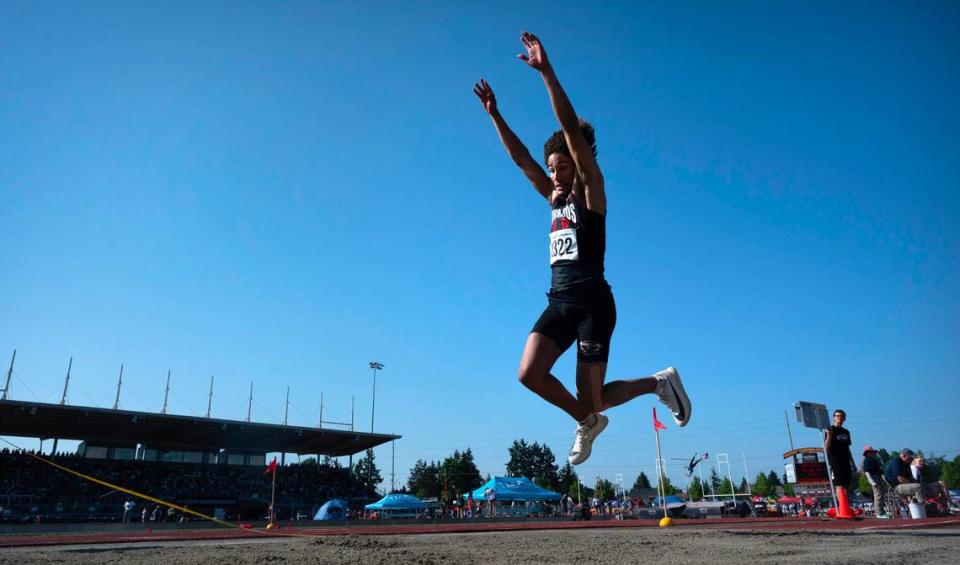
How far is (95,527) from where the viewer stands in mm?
22828

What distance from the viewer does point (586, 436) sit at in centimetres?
479

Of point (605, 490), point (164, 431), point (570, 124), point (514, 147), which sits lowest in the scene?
point (605, 490)

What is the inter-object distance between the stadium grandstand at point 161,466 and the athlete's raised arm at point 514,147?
3299 centimetres

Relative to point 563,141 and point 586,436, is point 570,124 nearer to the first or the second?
point 563,141

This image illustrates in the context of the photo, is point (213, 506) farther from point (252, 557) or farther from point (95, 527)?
point (252, 557)

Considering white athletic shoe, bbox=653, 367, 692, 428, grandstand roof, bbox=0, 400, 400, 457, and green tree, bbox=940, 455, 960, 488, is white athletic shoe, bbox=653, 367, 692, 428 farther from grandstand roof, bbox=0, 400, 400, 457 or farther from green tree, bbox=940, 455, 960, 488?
green tree, bbox=940, 455, 960, 488

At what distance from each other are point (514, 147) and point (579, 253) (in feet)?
4.07

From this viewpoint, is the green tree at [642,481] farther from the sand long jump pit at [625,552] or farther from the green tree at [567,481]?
the sand long jump pit at [625,552]

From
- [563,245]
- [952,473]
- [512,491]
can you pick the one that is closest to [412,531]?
[563,245]

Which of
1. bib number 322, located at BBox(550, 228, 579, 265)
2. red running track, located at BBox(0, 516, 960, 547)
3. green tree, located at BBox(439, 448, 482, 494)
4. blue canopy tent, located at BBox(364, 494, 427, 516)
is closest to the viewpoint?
bib number 322, located at BBox(550, 228, 579, 265)

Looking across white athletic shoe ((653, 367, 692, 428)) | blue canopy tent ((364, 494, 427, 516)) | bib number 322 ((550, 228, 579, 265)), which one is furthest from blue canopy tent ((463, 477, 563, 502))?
bib number 322 ((550, 228, 579, 265))

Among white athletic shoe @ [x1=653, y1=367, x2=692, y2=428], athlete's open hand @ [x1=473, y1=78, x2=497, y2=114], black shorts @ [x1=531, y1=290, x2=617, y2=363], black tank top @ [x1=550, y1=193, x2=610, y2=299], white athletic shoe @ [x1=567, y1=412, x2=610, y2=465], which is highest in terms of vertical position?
athlete's open hand @ [x1=473, y1=78, x2=497, y2=114]

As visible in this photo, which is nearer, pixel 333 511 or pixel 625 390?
pixel 625 390

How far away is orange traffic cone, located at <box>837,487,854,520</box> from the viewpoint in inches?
326
